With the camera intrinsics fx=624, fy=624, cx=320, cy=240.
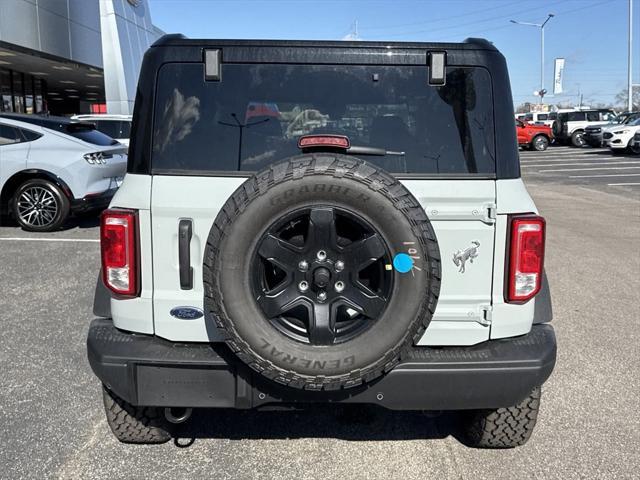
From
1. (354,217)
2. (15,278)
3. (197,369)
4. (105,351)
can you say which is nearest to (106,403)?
(105,351)

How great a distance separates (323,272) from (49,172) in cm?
733

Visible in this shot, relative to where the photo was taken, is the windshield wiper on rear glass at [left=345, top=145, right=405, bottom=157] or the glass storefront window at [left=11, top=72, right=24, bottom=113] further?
the glass storefront window at [left=11, top=72, right=24, bottom=113]

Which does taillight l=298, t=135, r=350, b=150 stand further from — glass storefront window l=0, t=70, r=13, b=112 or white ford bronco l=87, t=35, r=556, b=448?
glass storefront window l=0, t=70, r=13, b=112

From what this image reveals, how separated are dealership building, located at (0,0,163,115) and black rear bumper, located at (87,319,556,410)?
18922 mm

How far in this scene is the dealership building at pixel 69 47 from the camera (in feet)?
66.0

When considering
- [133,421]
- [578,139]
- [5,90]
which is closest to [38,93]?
[5,90]

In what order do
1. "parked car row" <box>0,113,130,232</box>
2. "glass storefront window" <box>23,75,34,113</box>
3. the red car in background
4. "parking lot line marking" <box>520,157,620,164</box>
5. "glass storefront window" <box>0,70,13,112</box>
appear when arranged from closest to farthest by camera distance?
1. "parked car row" <box>0,113,130,232</box>
2. "glass storefront window" <box>0,70,13,112</box>
3. "parking lot line marking" <box>520,157,620,164</box>
4. "glass storefront window" <box>23,75,34,113</box>
5. the red car in background

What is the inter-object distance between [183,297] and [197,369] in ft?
1.03

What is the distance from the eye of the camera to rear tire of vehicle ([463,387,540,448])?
3029 millimetres

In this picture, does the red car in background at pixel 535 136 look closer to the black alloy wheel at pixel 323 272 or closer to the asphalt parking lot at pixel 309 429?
the asphalt parking lot at pixel 309 429

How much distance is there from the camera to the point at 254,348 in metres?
2.41

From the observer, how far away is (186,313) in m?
2.71

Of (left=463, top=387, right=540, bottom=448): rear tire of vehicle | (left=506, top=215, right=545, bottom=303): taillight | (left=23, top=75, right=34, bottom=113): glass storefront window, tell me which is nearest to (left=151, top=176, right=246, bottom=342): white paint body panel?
(left=506, top=215, right=545, bottom=303): taillight

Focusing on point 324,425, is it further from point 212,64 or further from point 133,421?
point 212,64
